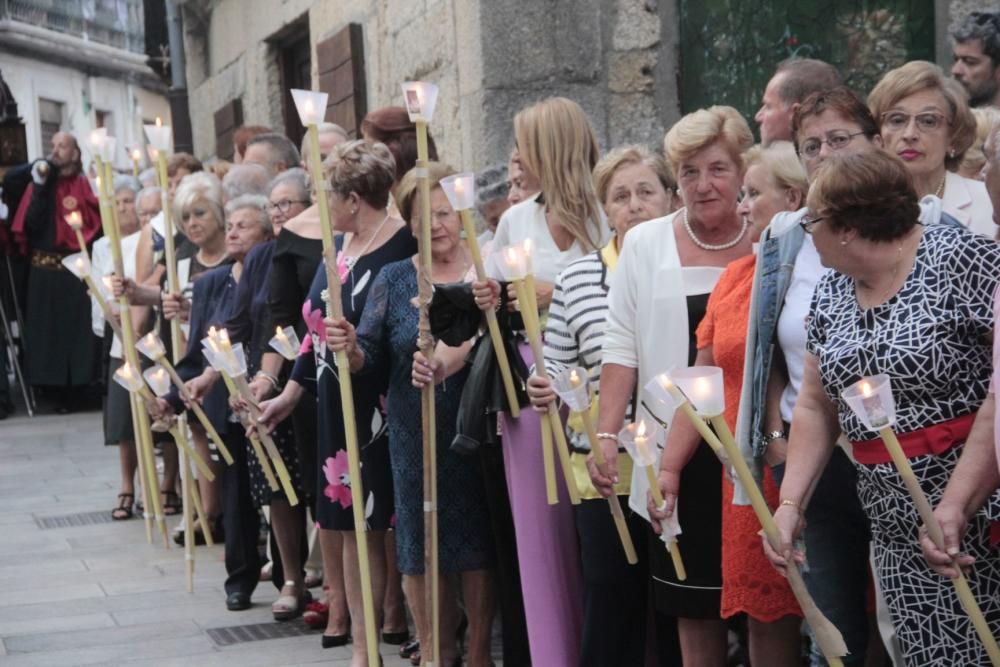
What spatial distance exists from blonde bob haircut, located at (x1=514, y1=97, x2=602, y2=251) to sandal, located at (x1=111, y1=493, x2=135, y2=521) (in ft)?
16.6

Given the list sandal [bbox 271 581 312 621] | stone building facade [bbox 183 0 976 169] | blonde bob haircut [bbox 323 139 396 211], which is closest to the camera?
blonde bob haircut [bbox 323 139 396 211]

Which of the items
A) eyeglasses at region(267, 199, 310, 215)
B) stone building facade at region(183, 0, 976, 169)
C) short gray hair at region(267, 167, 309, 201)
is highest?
stone building facade at region(183, 0, 976, 169)

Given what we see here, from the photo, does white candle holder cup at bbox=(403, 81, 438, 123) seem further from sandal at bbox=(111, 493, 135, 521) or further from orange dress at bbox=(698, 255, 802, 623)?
sandal at bbox=(111, 493, 135, 521)

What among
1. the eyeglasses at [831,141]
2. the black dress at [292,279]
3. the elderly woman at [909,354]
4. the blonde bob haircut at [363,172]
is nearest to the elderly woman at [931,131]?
the eyeglasses at [831,141]

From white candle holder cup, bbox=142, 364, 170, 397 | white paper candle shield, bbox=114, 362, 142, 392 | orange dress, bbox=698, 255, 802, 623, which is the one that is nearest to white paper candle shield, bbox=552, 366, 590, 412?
orange dress, bbox=698, 255, 802, 623

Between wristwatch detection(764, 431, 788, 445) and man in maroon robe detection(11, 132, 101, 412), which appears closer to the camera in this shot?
wristwatch detection(764, 431, 788, 445)

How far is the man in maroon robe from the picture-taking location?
585 inches

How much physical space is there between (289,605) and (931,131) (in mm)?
3760

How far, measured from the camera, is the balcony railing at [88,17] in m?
34.4

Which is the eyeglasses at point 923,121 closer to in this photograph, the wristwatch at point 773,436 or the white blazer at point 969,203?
the white blazer at point 969,203

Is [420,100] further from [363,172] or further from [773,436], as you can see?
[773,436]

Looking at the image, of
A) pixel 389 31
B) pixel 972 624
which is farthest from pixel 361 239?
pixel 389 31

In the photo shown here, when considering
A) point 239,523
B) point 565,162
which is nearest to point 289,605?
point 239,523

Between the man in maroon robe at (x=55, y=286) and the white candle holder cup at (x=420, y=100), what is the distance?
10.4 meters
